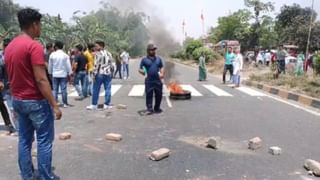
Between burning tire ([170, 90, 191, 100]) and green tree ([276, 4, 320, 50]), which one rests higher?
green tree ([276, 4, 320, 50])

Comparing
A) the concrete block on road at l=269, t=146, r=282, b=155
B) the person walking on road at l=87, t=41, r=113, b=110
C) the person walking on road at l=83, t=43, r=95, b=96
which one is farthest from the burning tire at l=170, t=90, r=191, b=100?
the concrete block on road at l=269, t=146, r=282, b=155

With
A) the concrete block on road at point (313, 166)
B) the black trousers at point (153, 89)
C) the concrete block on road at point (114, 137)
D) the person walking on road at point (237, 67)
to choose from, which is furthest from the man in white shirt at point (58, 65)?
the person walking on road at point (237, 67)

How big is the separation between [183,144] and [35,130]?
2802mm

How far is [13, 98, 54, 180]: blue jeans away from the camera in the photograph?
14.4 feet

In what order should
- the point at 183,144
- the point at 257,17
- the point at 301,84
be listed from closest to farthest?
the point at 183,144 → the point at 301,84 → the point at 257,17

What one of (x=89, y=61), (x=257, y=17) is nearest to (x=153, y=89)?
(x=89, y=61)

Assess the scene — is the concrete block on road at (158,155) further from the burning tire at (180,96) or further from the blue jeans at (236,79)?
the blue jeans at (236,79)

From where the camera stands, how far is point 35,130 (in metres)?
4.57

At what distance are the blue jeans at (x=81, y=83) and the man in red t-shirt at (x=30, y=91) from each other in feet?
27.3

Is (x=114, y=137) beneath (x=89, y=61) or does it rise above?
beneath

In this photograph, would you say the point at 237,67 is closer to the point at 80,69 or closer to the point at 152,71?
the point at 80,69

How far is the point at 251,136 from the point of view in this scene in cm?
753

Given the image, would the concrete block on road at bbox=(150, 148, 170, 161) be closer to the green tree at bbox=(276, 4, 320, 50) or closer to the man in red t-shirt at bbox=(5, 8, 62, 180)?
the man in red t-shirt at bbox=(5, 8, 62, 180)

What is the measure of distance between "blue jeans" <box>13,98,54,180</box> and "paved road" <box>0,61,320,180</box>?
0.49 m
